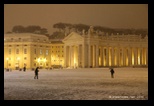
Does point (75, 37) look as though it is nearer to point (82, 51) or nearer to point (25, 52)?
point (82, 51)

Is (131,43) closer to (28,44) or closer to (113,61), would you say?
(113,61)

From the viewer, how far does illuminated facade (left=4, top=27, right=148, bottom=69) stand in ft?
341

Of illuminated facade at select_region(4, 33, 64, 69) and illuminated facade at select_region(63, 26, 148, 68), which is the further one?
illuminated facade at select_region(4, 33, 64, 69)

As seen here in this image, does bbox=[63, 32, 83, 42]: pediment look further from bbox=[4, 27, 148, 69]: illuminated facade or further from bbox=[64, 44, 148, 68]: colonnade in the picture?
bbox=[64, 44, 148, 68]: colonnade

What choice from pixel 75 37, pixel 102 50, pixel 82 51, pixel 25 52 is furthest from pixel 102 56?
pixel 25 52

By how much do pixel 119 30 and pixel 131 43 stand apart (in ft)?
106

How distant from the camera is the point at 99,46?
4218 inches

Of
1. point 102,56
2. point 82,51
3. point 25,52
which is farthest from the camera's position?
point 102,56

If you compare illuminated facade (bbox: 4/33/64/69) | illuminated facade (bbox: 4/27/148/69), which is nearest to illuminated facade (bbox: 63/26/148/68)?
illuminated facade (bbox: 4/27/148/69)

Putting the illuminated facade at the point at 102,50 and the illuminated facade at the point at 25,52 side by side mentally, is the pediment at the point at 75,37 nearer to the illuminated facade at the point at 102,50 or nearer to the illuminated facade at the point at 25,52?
the illuminated facade at the point at 102,50

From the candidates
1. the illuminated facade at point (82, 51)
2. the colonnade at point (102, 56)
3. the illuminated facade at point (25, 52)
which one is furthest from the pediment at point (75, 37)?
the illuminated facade at point (25, 52)

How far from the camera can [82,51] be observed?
10431cm
